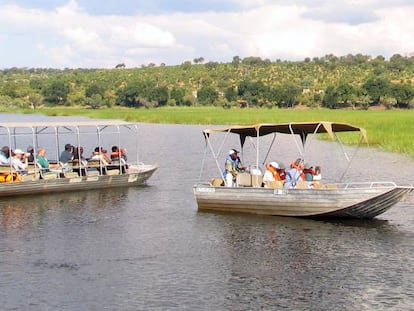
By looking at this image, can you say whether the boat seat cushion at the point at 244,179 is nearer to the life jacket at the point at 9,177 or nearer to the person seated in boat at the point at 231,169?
the person seated in boat at the point at 231,169

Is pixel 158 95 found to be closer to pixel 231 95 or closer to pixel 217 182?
pixel 231 95

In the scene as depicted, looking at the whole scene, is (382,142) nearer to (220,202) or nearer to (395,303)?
(220,202)

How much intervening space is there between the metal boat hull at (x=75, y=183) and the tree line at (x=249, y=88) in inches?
3437

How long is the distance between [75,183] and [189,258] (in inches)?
500

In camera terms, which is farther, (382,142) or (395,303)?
(382,142)

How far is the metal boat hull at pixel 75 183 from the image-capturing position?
28281 millimetres

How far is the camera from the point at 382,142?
5372cm

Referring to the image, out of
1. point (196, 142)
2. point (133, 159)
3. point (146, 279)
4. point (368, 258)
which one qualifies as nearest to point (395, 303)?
point (368, 258)

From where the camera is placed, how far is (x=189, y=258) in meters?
18.6

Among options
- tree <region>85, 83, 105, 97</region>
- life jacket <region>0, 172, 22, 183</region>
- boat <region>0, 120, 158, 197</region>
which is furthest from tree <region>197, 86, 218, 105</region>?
life jacket <region>0, 172, 22, 183</region>

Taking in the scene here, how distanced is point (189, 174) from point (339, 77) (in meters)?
132

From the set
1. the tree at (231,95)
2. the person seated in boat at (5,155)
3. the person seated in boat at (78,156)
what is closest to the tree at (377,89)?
the tree at (231,95)

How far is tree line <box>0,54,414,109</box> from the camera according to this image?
118438 mm

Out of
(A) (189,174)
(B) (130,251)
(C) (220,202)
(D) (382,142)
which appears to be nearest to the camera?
(B) (130,251)
